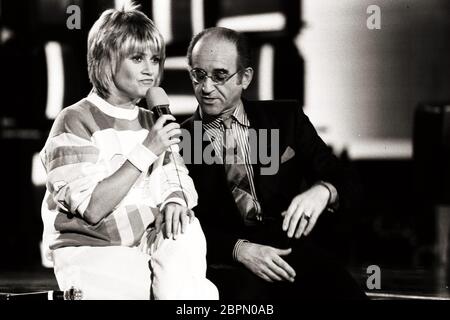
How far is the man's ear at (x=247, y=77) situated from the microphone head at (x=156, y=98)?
13.0 inches

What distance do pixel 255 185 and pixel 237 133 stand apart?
161 millimetres

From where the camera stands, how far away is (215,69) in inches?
80.8

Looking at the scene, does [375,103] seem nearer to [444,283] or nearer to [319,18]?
[319,18]

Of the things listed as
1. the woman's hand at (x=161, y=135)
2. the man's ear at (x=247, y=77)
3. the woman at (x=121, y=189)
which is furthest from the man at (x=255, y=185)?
the woman's hand at (x=161, y=135)

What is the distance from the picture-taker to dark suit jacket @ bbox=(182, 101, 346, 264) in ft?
6.72

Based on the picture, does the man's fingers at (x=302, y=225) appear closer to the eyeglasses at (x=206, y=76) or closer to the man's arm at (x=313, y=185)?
the man's arm at (x=313, y=185)

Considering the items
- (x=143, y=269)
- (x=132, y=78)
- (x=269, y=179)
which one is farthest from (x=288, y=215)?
(x=132, y=78)

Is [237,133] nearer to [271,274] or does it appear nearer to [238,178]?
[238,178]

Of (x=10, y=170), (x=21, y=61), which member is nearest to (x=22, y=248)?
(x=10, y=170)

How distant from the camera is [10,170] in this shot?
3.34 m

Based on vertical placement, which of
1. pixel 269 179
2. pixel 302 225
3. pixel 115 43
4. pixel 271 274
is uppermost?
pixel 115 43

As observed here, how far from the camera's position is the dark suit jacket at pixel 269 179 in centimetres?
205

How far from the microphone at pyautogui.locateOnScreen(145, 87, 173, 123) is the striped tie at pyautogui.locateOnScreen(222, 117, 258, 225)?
31 cm

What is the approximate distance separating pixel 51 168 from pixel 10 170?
1.64m
